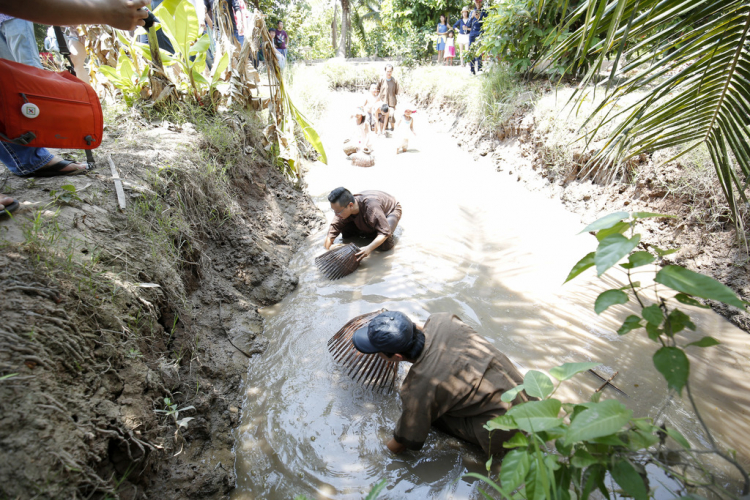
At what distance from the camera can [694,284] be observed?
32.8 inches

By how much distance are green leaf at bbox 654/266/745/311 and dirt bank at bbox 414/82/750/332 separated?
165 cm

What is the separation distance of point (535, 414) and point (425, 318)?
86.2 inches

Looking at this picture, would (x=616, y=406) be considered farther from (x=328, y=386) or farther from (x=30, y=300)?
(x=30, y=300)

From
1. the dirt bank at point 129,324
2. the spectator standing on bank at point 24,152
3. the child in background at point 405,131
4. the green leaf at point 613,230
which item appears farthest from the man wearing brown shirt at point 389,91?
the green leaf at point 613,230

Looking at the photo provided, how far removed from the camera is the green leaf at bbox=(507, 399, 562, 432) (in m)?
0.95

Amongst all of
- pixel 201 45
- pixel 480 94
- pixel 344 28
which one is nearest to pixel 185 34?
pixel 201 45

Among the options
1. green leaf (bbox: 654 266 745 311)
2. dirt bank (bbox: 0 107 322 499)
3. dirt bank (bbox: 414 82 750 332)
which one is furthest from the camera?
dirt bank (bbox: 414 82 750 332)

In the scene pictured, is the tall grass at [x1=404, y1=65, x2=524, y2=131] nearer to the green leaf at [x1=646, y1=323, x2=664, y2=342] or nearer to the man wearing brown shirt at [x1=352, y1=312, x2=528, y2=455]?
the man wearing brown shirt at [x1=352, y1=312, x2=528, y2=455]

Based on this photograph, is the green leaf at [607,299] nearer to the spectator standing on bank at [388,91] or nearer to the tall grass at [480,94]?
the tall grass at [480,94]

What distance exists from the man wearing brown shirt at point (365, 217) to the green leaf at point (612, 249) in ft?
9.97

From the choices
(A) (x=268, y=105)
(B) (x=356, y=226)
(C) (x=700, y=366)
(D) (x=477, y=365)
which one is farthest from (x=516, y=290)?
(A) (x=268, y=105)

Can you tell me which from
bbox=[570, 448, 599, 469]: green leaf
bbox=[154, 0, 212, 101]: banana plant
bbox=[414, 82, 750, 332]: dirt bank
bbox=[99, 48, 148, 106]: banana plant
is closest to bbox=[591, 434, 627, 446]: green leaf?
bbox=[570, 448, 599, 469]: green leaf

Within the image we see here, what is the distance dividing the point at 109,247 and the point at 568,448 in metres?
2.48

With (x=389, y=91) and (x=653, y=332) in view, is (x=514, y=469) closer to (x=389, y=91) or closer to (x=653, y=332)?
(x=653, y=332)
